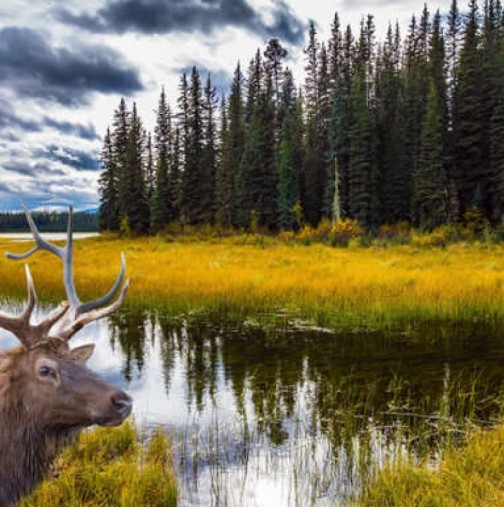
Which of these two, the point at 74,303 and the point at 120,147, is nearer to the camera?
the point at 74,303

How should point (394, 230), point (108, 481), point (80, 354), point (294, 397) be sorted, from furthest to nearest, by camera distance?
point (394, 230) → point (294, 397) → point (108, 481) → point (80, 354)

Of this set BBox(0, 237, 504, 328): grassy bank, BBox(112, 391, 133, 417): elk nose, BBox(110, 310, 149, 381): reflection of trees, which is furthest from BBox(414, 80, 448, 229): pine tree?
BBox(112, 391, 133, 417): elk nose

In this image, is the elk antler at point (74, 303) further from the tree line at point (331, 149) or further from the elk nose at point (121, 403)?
the tree line at point (331, 149)

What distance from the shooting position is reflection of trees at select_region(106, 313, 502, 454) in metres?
7.04

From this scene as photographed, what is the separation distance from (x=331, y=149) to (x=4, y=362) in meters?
42.8

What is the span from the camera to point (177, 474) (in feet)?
18.6

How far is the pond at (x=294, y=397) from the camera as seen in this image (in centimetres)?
568

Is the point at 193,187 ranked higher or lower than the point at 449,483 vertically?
higher

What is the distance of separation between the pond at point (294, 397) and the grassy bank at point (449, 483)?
0.37 metres

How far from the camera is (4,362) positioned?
3.60 m

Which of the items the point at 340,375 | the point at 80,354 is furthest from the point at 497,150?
the point at 80,354

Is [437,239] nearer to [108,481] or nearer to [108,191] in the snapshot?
[108,481]

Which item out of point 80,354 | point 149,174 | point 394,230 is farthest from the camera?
point 149,174

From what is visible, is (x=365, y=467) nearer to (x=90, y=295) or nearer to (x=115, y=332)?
(x=115, y=332)
